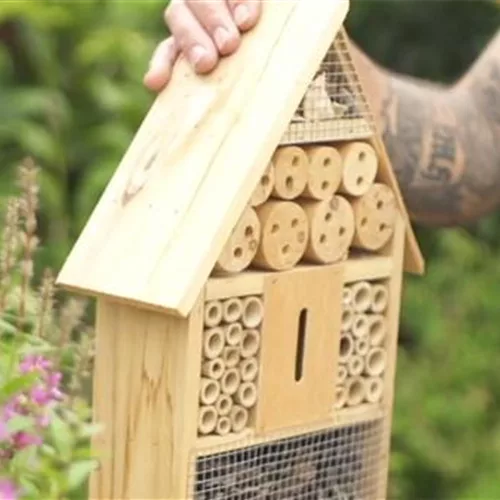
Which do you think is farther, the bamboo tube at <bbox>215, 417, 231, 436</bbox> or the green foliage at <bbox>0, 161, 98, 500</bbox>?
the bamboo tube at <bbox>215, 417, 231, 436</bbox>

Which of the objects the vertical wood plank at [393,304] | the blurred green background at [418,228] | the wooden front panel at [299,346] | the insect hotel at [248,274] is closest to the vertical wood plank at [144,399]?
the insect hotel at [248,274]

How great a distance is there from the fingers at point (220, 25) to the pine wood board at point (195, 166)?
0.5 inches

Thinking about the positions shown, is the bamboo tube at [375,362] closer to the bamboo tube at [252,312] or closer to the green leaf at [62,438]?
the bamboo tube at [252,312]

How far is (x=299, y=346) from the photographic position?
2.23m

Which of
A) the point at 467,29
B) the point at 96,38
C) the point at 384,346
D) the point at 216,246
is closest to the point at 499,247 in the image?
the point at 467,29

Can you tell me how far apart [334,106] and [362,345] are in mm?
301

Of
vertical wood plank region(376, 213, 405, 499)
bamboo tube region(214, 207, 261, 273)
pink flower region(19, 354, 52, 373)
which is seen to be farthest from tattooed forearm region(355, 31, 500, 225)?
pink flower region(19, 354, 52, 373)

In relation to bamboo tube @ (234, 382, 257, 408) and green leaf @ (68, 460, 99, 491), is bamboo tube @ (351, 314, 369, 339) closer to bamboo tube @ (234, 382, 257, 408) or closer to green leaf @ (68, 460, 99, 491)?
bamboo tube @ (234, 382, 257, 408)

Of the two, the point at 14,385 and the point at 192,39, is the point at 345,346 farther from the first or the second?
the point at 14,385

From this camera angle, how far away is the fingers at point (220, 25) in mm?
2213

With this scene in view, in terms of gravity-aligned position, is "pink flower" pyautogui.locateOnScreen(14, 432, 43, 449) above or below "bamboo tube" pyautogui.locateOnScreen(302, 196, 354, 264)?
below

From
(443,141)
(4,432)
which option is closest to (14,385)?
(4,432)

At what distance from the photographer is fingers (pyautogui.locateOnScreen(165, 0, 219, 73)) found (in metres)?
2.21

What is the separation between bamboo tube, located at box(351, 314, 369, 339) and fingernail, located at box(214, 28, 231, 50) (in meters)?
0.37
